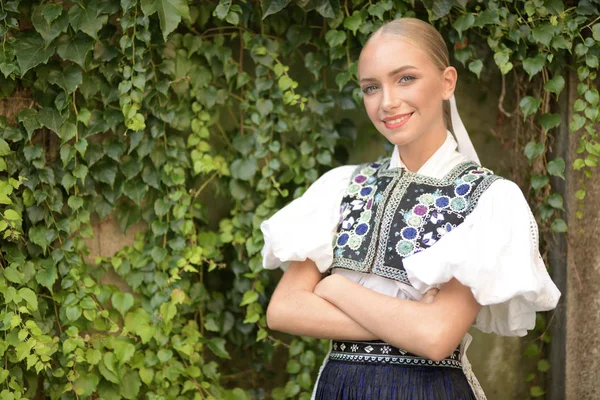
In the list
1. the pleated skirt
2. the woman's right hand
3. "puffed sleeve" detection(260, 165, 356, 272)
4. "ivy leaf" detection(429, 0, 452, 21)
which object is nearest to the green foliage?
"ivy leaf" detection(429, 0, 452, 21)

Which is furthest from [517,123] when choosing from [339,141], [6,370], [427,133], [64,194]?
[6,370]

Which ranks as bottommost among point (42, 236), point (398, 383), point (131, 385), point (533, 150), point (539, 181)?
point (131, 385)

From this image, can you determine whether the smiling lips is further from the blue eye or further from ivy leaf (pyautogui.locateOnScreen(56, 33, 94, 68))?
ivy leaf (pyautogui.locateOnScreen(56, 33, 94, 68))

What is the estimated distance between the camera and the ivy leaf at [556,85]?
2373mm

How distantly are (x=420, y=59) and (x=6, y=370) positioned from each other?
1.49 meters

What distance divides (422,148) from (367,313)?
0.46 meters

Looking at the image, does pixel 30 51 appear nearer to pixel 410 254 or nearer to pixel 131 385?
pixel 131 385

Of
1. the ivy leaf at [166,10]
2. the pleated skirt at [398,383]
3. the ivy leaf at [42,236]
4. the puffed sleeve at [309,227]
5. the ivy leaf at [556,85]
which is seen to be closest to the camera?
the pleated skirt at [398,383]

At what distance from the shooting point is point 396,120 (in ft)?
5.71

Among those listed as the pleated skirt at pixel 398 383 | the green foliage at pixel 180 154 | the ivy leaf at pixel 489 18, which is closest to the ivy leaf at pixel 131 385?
the green foliage at pixel 180 154

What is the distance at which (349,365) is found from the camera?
172cm

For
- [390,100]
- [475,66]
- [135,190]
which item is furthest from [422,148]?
[135,190]

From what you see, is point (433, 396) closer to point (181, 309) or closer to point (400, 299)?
point (400, 299)

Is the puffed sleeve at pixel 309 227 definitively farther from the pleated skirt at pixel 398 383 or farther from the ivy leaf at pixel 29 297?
the ivy leaf at pixel 29 297
